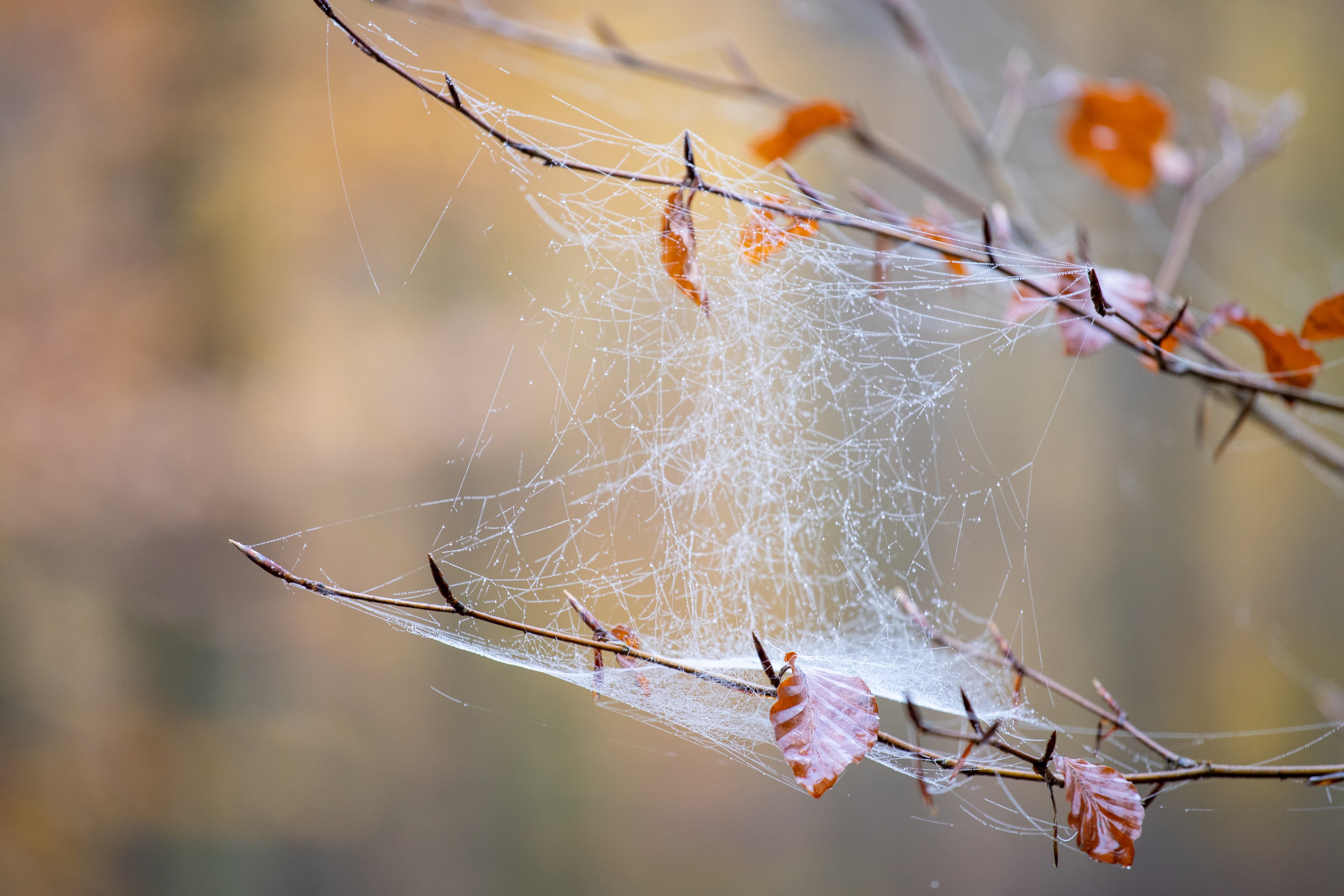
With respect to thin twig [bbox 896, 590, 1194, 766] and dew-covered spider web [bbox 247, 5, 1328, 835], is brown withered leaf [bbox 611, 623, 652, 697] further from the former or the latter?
thin twig [bbox 896, 590, 1194, 766]

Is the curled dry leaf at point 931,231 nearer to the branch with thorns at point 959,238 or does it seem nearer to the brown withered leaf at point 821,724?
the branch with thorns at point 959,238

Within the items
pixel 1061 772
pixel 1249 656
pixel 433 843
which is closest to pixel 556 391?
pixel 433 843

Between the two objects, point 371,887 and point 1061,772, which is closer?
point 1061,772

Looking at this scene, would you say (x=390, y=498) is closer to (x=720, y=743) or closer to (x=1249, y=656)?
(x=720, y=743)

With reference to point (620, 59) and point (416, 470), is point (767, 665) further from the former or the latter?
point (416, 470)

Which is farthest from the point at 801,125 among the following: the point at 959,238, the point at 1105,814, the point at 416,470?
the point at 416,470

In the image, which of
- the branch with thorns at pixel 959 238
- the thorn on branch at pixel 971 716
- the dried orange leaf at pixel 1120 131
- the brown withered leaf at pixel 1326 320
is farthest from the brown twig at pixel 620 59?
the thorn on branch at pixel 971 716

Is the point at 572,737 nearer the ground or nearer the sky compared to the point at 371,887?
nearer the sky
